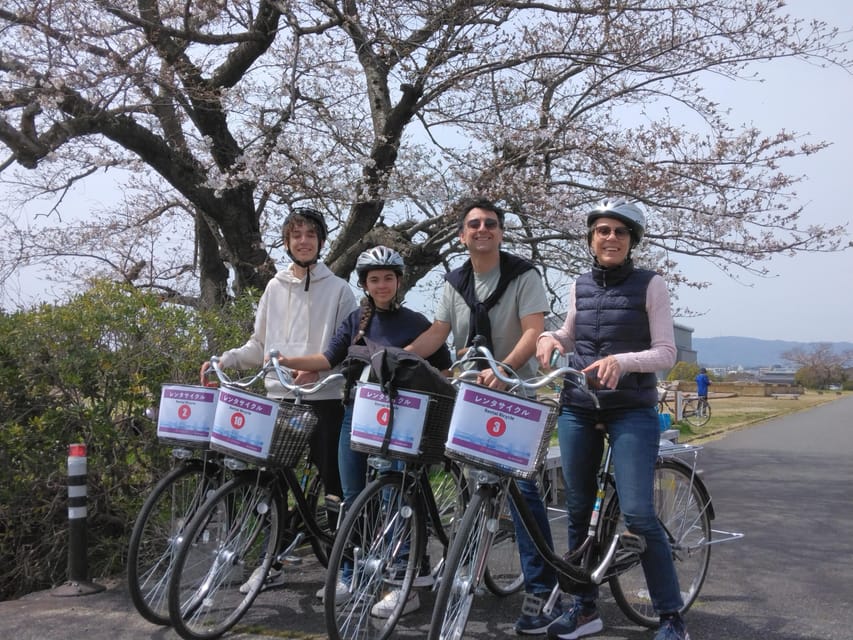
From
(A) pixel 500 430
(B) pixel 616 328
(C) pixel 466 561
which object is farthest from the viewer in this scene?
(B) pixel 616 328

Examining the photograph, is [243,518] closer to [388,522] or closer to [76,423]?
[388,522]

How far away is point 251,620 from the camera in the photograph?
14.3 feet

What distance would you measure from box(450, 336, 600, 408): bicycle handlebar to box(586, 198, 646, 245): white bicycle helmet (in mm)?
762

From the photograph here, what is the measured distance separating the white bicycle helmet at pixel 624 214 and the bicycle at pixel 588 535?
76 cm

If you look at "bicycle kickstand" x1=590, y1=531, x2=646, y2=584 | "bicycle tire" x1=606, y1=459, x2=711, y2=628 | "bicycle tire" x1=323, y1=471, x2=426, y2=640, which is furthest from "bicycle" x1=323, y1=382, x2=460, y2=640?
"bicycle tire" x1=606, y1=459, x2=711, y2=628

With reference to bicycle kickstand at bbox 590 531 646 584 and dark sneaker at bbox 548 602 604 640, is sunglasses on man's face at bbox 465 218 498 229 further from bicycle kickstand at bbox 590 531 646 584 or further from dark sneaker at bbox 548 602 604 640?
dark sneaker at bbox 548 602 604 640

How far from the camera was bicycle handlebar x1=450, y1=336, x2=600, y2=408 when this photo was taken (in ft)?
11.0

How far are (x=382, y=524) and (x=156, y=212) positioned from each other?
987 cm

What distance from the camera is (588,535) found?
390cm

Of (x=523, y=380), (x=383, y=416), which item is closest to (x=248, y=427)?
(x=383, y=416)

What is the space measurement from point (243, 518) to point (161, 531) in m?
0.50

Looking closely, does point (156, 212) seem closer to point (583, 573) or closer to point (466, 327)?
point (466, 327)

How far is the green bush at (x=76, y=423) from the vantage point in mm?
5172

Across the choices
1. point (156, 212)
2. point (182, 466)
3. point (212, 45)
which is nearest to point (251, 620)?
point (182, 466)
